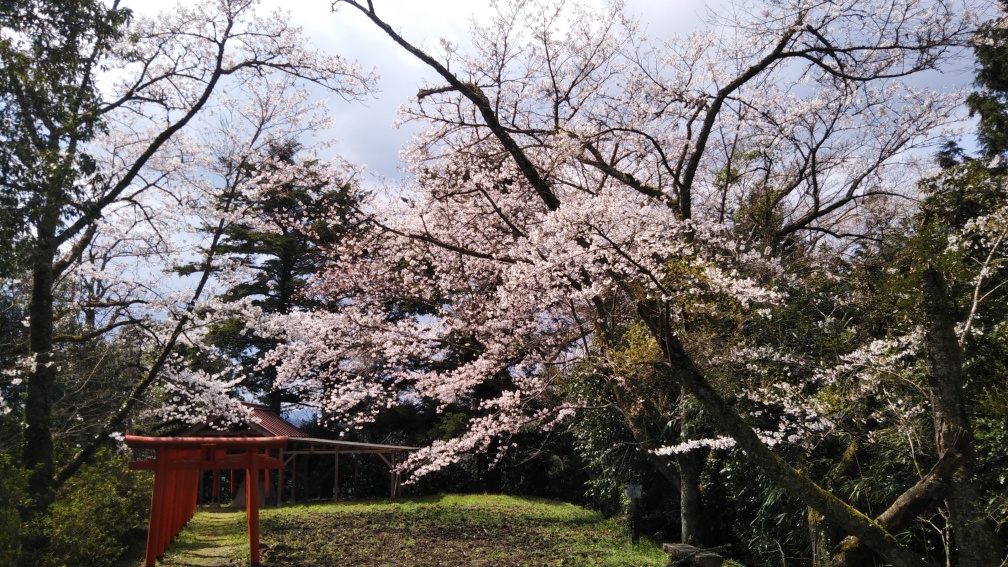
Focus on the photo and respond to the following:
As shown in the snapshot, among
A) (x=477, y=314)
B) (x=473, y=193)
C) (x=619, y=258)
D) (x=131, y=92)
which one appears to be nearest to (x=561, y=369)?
(x=477, y=314)

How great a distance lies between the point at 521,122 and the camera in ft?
27.0

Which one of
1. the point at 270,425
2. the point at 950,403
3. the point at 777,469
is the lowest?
the point at 777,469

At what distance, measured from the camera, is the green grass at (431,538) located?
8211 mm

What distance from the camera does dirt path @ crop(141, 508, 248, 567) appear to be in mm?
8086

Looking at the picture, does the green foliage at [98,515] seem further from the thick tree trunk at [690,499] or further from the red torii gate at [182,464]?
the thick tree trunk at [690,499]

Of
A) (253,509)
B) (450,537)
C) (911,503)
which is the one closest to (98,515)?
(253,509)

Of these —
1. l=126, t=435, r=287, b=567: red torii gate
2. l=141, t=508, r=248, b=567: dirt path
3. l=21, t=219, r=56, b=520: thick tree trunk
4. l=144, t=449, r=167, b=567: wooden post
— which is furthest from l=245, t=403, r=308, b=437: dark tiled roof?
l=21, t=219, r=56, b=520: thick tree trunk

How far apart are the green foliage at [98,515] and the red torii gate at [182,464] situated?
1.62 ft

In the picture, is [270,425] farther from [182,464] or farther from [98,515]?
[98,515]

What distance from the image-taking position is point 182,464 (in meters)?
8.04

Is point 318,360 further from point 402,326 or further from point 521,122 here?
point 521,122

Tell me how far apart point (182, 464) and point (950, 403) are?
804cm

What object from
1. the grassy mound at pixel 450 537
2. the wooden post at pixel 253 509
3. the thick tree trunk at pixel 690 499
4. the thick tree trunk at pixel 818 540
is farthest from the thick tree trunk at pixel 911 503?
the wooden post at pixel 253 509

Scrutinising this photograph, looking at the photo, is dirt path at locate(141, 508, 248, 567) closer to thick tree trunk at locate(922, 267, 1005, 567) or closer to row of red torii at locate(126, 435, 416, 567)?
row of red torii at locate(126, 435, 416, 567)
